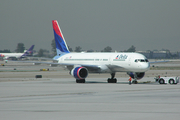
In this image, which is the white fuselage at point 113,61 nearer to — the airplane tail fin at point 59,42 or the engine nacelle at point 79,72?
the engine nacelle at point 79,72

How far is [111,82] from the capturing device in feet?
173

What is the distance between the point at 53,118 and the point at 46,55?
6411 inches

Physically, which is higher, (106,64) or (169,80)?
(106,64)

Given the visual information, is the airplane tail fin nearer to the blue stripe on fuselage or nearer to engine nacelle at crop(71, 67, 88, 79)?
the blue stripe on fuselage

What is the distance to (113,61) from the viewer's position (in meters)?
51.2

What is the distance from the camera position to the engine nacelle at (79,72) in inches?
1987

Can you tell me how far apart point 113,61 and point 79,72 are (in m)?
5.62

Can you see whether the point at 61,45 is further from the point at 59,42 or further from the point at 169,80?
the point at 169,80

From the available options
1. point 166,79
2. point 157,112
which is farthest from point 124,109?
point 166,79

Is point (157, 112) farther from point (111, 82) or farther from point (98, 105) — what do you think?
point (111, 82)

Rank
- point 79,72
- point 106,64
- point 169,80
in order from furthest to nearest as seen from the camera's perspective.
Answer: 1. point 106,64
2. point 79,72
3. point 169,80

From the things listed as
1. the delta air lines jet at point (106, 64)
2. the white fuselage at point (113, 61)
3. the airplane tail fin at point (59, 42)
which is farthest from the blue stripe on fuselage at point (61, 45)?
the white fuselage at point (113, 61)

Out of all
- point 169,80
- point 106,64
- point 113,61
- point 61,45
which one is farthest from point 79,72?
point 169,80

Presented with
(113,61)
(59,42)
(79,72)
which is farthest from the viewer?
(59,42)
